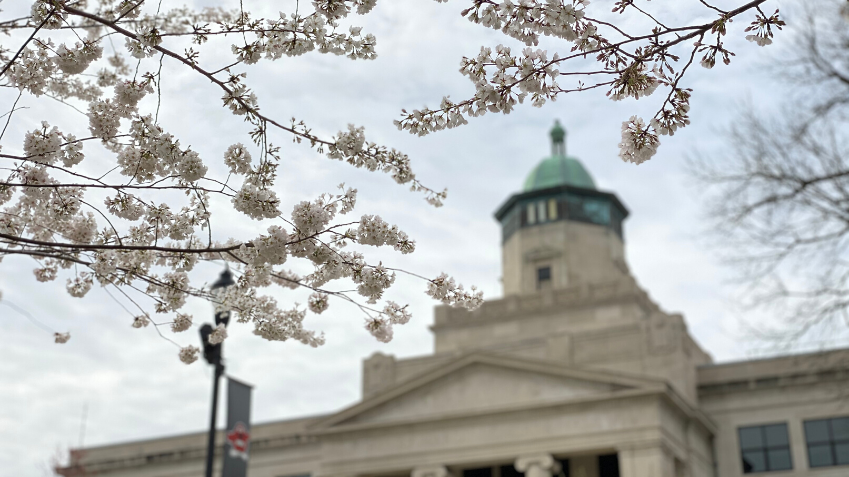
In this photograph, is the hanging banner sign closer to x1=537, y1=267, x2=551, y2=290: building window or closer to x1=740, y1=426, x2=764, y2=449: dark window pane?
x1=740, y1=426, x2=764, y2=449: dark window pane

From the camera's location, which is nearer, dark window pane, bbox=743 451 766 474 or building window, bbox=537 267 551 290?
dark window pane, bbox=743 451 766 474

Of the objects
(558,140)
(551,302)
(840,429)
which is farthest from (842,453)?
(558,140)

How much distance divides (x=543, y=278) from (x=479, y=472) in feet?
45.1

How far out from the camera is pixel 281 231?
7.54 m

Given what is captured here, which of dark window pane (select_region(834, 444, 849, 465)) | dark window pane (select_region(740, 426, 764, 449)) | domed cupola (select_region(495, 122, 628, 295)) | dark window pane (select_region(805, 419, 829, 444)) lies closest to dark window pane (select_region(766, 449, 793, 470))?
dark window pane (select_region(740, 426, 764, 449))

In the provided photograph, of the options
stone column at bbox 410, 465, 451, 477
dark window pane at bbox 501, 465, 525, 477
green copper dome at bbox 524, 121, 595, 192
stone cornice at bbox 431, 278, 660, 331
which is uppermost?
green copper dome at bbox 524, 121, 595, 192

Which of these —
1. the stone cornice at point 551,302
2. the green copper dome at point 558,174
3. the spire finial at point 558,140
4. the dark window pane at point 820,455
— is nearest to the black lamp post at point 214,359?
the dark window pane at point 820,455

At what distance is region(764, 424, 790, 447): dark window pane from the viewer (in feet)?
123

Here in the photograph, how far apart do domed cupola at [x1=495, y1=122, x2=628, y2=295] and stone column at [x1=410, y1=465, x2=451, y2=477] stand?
14663 millimetres

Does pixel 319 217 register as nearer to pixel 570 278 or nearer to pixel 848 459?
pixel 848 459

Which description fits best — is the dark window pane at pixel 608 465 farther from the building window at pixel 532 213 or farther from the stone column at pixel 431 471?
the building window at pixel 532 213

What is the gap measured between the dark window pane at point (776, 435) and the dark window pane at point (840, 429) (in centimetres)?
187

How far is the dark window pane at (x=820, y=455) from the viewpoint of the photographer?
3600 centimetres

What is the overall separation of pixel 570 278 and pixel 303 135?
4180 cm
